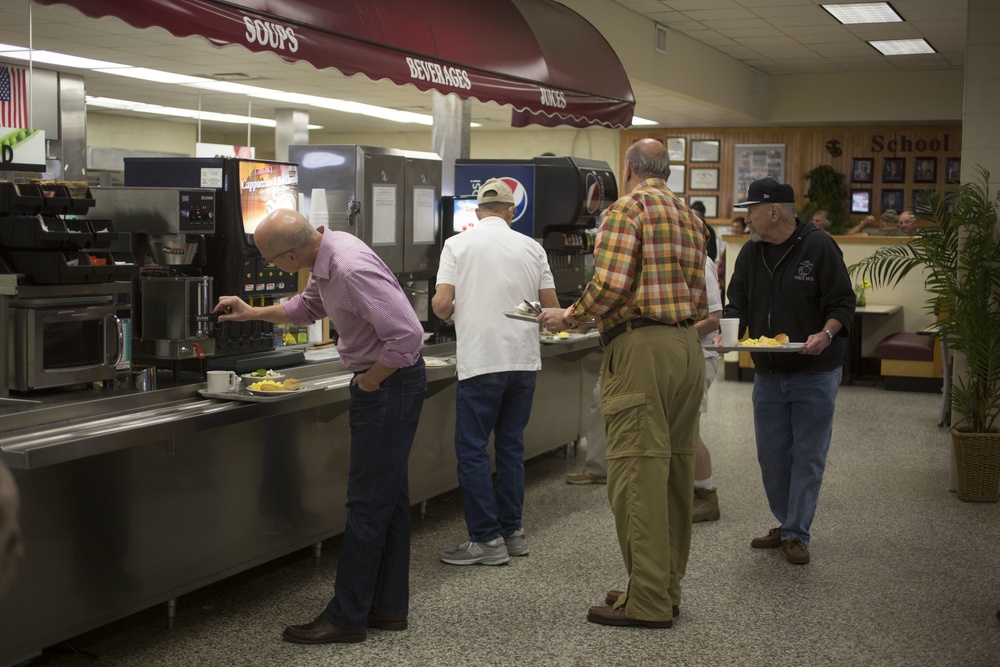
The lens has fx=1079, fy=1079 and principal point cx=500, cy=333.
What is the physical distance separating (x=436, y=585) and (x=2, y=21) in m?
6.78

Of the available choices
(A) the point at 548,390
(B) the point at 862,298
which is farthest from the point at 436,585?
(B) the point at 862,298

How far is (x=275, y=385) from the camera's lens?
4.12 m

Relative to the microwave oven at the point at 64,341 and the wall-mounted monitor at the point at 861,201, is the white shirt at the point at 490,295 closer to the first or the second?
the microwave oven at the point at 64,341

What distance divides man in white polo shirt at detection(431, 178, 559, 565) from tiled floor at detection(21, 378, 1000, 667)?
0.24 metres

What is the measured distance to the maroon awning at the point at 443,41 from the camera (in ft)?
13.6

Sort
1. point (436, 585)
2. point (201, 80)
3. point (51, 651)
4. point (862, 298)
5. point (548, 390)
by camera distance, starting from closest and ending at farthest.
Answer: point (51, 651) → point (436, 585) → point (548, 390) → point (862, 298) → point (201, 80)

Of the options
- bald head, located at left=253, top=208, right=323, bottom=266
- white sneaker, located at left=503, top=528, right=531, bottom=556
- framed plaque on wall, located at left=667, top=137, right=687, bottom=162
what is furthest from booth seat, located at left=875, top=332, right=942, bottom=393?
bald head, located at left=253, top=208, right=323, bottom=266

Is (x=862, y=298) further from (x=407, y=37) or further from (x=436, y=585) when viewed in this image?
(x=436, y=585)

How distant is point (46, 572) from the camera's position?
10.8 feet

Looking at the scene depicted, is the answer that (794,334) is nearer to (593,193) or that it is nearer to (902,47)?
(593,193)

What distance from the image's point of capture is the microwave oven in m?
3.43

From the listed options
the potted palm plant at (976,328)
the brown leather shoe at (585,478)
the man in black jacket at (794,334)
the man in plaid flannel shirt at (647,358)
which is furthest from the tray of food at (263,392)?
the potted palm plant at (976,328)

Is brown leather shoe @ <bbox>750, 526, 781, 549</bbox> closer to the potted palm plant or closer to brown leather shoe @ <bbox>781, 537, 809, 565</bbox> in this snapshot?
brown leather shoe @ <bbox>781, 537, 809, 565</bbox>

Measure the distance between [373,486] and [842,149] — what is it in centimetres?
1230
